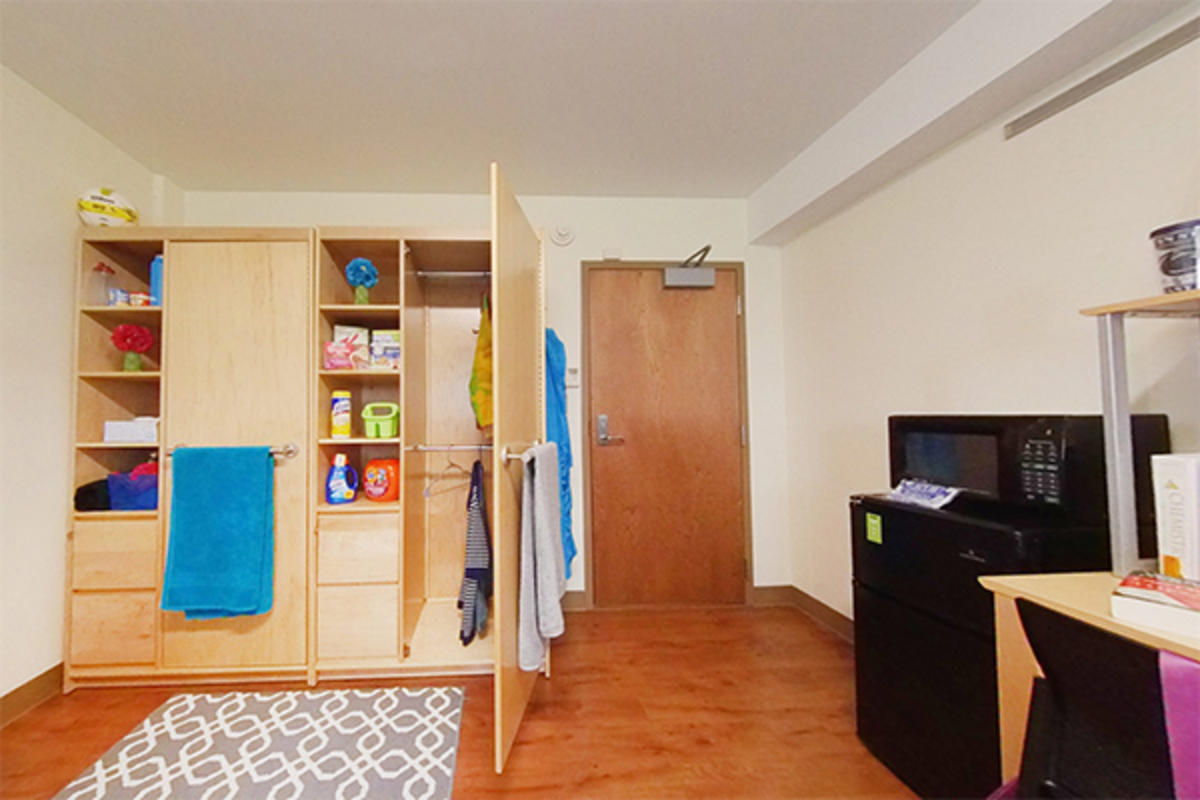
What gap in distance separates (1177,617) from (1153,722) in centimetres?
26

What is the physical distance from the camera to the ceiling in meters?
1.50

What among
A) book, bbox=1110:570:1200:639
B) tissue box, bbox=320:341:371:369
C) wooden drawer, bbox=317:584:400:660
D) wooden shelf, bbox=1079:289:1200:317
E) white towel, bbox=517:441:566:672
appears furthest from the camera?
tissue box, bbox=320:341:371:369

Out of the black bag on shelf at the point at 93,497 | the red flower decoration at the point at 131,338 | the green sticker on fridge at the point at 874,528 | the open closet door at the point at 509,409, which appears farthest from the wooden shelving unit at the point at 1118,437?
the black bag on shelf at the point at 93,497

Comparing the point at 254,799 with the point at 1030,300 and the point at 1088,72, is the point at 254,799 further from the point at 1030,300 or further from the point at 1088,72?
the point at 1088,72

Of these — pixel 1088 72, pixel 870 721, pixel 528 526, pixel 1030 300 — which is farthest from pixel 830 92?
pixel 870 721

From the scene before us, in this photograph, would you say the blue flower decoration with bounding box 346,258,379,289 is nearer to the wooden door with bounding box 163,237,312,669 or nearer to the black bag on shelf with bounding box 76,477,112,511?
the wooden door with bounding box 163,237,312,669

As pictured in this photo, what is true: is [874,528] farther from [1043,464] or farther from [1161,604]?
[1161,604]

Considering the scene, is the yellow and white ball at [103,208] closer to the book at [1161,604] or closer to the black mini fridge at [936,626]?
the black mini fridge at [936,626]

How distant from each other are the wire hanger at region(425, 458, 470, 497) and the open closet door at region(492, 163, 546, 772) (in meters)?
0.78

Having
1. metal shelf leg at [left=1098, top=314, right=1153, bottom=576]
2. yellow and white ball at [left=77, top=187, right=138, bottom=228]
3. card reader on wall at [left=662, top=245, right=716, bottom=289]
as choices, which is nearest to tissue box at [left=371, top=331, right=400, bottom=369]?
yellow and white ball at [left=77, top=187, right=138, bottom=228]

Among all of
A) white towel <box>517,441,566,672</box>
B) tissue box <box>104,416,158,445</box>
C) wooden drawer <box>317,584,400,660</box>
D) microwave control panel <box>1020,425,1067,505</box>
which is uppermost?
tissue box <box>104,416,158,445</box>

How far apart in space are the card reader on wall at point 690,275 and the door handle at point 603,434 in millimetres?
874

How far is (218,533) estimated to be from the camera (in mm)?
1909

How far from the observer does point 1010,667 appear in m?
1.03
